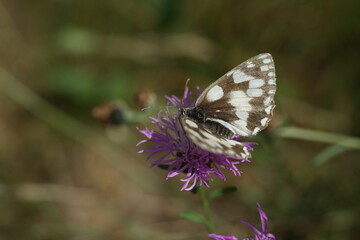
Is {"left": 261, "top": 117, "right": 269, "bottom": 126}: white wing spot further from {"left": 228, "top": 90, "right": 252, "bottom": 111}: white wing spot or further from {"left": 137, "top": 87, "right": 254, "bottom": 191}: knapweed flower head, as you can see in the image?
{"left": 137, "top": 87, "right": 254, "bottom": 191}: knapweed flower head

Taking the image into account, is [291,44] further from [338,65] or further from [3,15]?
[3,15]

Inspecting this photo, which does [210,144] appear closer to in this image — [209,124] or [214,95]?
[209,124]

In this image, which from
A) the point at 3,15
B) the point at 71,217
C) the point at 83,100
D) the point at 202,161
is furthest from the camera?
the point at 3,15

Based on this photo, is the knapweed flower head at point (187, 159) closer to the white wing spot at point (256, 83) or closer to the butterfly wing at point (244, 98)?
the butterfly wing at point (244, 98)

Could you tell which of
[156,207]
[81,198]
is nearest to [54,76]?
[81,198]

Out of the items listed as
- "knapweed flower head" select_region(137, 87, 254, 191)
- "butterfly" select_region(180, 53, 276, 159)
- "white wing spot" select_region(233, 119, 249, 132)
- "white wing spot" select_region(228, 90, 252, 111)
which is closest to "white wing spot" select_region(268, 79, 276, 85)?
"butterfly" select_region(180, 53, 276, 159)

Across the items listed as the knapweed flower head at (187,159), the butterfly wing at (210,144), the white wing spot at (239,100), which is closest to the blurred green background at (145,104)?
the knapweed flower head at (187,159)

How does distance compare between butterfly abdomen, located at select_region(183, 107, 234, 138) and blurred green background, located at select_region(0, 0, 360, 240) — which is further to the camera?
blurred green background, located at select_region(0, 0, 360, 240)
